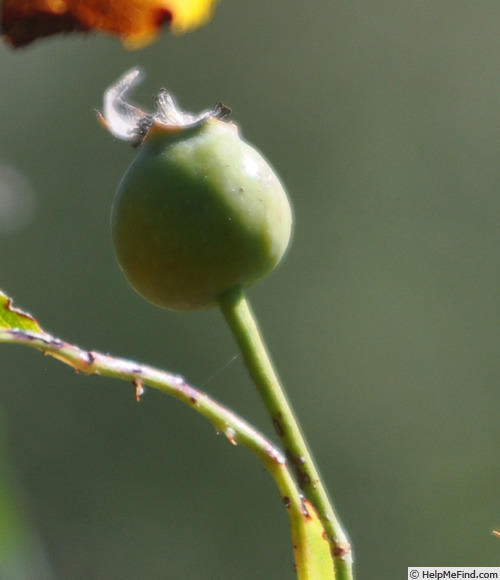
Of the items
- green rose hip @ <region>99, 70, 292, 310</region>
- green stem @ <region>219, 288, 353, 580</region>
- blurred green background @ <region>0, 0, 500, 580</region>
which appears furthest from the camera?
blurred green background @ <region>0, 0, 500, 580</region>

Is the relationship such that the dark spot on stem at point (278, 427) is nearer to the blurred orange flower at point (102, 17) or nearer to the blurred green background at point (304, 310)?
the blurred orange flower at point (102, 17)

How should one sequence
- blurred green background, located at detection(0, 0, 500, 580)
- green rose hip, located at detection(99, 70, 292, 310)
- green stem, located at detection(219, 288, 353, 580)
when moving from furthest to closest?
blurred green background, located at detection(0, 0, 500, 580) < green rose hip, located at detection(99, 70, 292, 310) < green stem, located at detection(219, 288, 353, 580)

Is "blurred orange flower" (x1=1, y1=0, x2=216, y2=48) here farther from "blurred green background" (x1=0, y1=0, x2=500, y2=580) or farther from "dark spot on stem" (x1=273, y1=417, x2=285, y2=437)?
"blurred green background" (x1=0, y1=0, x2=500, y2=580)

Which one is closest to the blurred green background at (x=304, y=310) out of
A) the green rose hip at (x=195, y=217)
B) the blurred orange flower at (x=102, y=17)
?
the green rose hip at (x=195, y=217)

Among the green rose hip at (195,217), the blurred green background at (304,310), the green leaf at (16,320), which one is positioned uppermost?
the blurred green background at (304,310)

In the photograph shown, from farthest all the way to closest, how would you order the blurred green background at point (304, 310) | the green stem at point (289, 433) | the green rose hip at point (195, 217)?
the blurred green background at point (304, 310)
the green rose hip at point (195, 217)
the green stem at point (289, 433)

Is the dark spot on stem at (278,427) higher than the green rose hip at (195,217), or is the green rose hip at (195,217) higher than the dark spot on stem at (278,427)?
the green rose hip at (195,217)

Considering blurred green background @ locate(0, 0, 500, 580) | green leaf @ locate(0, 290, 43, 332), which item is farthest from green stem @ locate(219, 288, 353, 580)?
blurred green background @ locate(0, 0, 500, 580)

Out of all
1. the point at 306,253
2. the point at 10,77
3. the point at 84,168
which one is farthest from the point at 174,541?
the point at 10,77
